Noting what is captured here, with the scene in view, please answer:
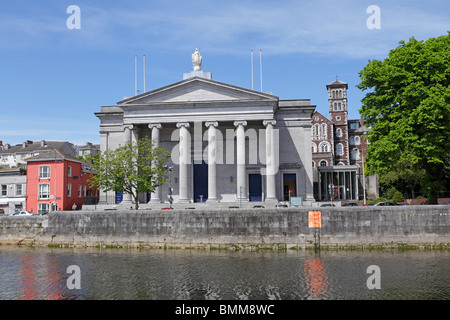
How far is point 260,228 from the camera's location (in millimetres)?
33656

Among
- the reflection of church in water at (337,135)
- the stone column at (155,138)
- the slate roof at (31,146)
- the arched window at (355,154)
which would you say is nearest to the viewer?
the stone column at (155,138)

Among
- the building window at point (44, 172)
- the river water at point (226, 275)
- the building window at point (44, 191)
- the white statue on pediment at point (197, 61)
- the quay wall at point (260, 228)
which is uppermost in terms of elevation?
the white statue on pediment at point (197, 61)

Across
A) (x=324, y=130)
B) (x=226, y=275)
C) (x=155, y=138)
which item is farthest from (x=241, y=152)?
(x=324, y=130)

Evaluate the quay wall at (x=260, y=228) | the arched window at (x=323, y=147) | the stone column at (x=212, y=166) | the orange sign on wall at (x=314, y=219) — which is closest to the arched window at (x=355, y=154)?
the arched window at (x=323, y=147)

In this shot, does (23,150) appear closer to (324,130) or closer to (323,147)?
(323,147)

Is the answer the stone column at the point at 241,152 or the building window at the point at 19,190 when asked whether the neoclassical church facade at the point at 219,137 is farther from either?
the building window at the point at 19,190

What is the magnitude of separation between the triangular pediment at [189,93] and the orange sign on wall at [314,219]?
27409 millimetres

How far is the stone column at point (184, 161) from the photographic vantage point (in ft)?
181

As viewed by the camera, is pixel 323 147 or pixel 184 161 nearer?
pixel 184 161

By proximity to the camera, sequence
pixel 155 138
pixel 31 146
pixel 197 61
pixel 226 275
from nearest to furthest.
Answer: pixel 226 275 < pixel 155 138 < pixel 197 61 < pixel 31 146

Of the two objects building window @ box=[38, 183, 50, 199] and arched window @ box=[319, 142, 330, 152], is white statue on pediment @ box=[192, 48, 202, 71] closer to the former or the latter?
building window @ box=[38, 183, 50, 199]

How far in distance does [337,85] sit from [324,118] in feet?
36.9

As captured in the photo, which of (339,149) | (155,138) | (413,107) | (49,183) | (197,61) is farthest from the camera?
(339,149)

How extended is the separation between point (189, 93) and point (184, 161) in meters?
9.97
